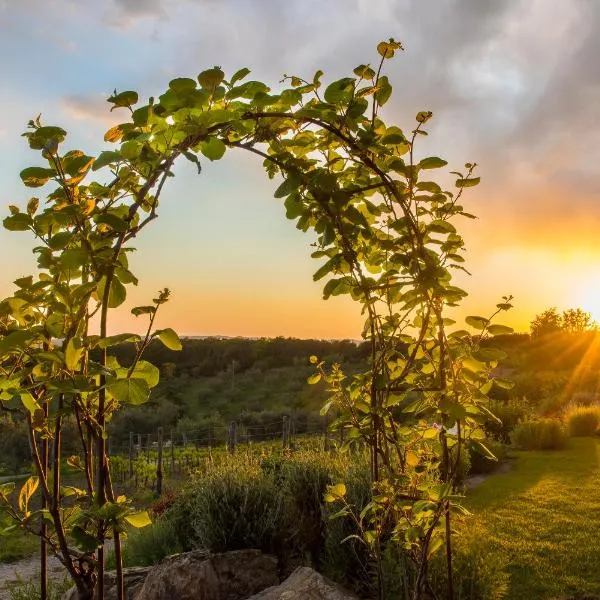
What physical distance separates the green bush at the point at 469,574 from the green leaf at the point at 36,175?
326 centimetres

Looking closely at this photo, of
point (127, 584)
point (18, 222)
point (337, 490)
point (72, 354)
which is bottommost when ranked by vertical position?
point (127, 584)

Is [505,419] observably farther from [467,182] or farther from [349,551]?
[467,182]

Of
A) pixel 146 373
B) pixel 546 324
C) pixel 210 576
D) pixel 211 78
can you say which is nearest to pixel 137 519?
pixel 146 373

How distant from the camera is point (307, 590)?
3549 millimetres

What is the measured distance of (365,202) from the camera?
2.20 meters

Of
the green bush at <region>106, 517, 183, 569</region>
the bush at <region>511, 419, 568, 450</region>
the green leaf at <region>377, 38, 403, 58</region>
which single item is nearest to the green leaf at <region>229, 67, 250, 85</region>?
the green leaf at <region>377, 38, 403, 58</region>

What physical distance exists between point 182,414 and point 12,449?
1301cm

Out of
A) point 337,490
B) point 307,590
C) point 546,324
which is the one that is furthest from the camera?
point 546,324

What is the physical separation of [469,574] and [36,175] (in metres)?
3.67

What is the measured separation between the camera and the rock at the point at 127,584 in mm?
4316

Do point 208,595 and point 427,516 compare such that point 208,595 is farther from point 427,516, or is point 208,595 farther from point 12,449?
point 12,449

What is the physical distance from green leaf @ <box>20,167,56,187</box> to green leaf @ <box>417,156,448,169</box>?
41.3 inches

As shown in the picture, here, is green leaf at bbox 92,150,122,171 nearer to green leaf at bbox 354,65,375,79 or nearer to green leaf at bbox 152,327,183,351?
green leaf at bbox 152,327,183,351

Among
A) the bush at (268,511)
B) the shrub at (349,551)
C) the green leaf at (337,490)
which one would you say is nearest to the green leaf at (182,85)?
the green leaf at (337,490)
